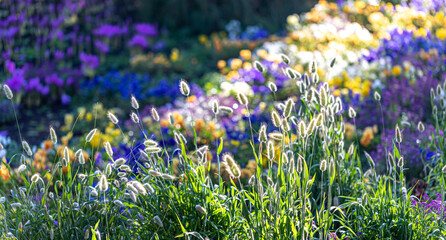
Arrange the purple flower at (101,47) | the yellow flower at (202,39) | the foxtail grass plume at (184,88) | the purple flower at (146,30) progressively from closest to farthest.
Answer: the foxtail grass plume at (184,88), the purple flower at (101,47), the purple flower at (146,30), the yellow flower at (202,39)

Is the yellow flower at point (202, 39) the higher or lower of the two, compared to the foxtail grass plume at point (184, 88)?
lower

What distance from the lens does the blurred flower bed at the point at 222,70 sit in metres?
4.64

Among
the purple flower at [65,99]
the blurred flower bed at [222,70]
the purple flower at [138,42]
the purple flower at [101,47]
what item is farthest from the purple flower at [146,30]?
the purple flower at [65,99]

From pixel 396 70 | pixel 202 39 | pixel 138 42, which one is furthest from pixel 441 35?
pixel 138 42

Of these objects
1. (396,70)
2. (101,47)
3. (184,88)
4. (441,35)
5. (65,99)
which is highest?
(184,88)

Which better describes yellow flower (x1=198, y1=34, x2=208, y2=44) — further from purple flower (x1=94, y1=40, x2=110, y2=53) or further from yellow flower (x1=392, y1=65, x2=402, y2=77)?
yellow flower (x1=392, y1=65, x2=402, y2=77)

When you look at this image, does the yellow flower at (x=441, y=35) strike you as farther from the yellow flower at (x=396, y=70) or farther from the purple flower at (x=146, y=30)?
the purple flower at (x=146, y=30)

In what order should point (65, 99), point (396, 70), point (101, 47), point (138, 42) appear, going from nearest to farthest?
point (396, 70) → point (65, 99) → point (101, 47) → point (138, 42)

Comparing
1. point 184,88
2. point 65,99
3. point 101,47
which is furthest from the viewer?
point 101,47

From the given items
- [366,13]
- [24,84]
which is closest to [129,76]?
[24,84]

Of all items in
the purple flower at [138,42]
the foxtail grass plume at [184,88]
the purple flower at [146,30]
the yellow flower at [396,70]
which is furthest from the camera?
the purple flower at [146,30]

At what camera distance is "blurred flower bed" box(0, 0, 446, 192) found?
464 cm

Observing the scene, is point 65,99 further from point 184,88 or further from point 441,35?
point 441,35

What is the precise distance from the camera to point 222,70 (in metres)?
7.16
